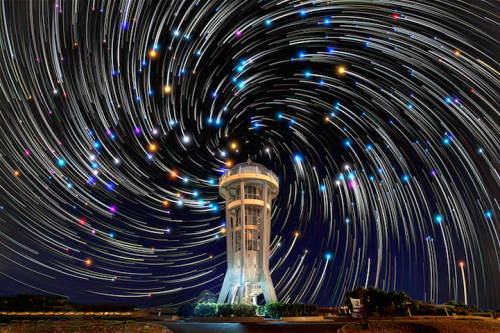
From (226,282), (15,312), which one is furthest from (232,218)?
(15,312)

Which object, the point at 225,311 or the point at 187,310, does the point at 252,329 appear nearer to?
the point at 225,311

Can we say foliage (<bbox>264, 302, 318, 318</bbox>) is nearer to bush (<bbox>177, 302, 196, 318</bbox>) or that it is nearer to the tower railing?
bush (<bbox>177, 302, 196, 318</bbox>)

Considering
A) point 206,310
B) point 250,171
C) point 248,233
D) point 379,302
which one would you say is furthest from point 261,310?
point 250,171

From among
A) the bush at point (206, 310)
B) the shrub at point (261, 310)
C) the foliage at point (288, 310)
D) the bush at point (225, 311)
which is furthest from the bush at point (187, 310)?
the foliage at point (288, 310)

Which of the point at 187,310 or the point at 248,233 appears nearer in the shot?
the point at 187,310

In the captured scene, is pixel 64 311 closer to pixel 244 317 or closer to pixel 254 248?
pixel 244 317

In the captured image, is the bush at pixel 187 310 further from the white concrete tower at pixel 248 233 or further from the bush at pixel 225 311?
the white concrete tower at pixel 248 233
